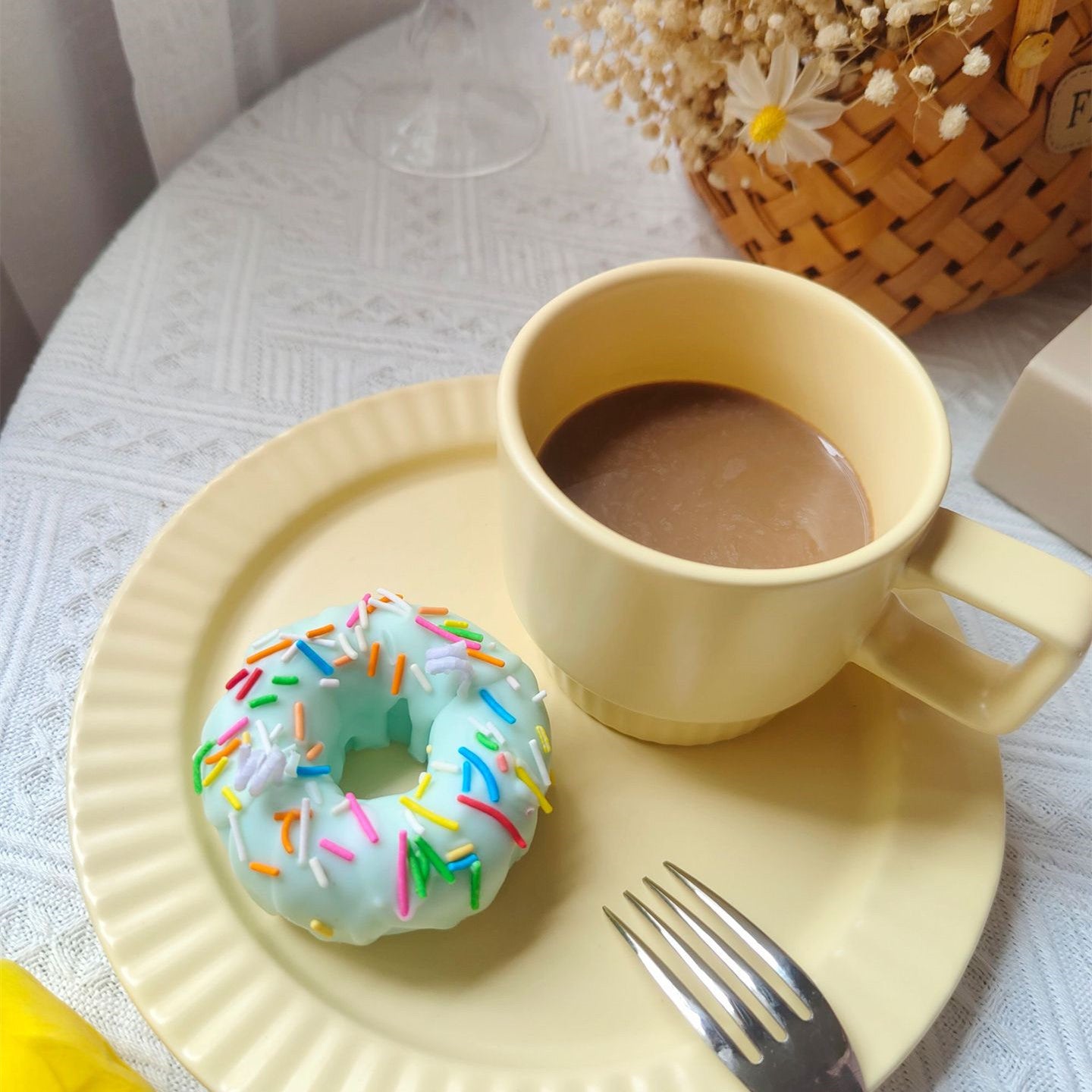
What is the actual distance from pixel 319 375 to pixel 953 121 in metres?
0.46

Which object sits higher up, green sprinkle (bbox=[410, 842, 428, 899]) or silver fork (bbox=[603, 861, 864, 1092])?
green sprinkle (bbox=[410, 842, 428, 899])

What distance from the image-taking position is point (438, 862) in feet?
1.57

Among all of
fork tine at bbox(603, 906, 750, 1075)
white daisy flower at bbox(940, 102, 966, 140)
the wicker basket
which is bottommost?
fork tine at bbox(603, 906, 750, 1075)

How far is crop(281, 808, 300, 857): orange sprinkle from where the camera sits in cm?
48

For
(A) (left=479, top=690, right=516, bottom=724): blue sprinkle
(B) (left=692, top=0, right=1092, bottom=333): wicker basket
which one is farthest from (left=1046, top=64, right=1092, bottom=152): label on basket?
(A) (left=479, top=690, right=516, bottom=724): blue sprinkle

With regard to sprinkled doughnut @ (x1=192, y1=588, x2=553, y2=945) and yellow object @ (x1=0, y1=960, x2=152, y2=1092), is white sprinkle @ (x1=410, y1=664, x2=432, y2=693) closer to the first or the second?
sprinkled doughnut @ (x1=192, y1=588, x2=553, y2=945)

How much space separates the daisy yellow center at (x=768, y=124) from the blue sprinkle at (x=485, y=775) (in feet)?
1.44

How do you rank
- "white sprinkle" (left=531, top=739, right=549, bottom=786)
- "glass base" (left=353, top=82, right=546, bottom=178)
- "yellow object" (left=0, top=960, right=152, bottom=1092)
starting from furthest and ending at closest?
"glass base" (left=353, top=82, right=546, bottom=178) < "white sprinkle" (left=531, top=739, right=549, bottom=786) < "yellow object" (left=0, top=960, right=152, bottom=1092)

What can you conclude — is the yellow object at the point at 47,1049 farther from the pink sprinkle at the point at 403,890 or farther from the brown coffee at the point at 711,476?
the brown coffee at the point at 711,476

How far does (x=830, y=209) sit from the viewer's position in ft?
2.45

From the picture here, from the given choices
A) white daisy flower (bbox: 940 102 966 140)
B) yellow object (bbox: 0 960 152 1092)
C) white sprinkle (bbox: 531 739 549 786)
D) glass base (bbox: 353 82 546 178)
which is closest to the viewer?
yellow object (bbox: 0 960 152 1092)

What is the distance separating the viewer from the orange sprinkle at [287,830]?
1.56ft

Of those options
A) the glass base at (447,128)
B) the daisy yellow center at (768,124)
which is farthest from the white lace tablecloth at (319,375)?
the daisy yellow center at (768,124)

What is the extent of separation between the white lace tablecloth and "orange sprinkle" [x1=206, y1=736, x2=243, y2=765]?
0.42 ft
